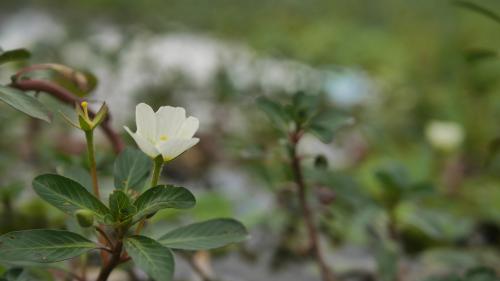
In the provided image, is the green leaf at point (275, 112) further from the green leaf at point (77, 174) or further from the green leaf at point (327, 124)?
the green leaf at point (77, 174)

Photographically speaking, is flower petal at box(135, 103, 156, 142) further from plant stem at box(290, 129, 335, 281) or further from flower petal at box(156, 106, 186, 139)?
plant stem at box(290, 129, 335, 281)

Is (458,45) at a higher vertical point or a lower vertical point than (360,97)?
higher

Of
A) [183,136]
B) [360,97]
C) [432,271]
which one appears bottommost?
[432,271]

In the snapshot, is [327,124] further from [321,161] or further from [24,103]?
[24,103]

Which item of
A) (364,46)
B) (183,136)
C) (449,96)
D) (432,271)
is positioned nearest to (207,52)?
(364,46)

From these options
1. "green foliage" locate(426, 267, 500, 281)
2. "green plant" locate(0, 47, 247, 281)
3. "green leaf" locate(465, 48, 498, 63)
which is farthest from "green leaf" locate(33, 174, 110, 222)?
"green leaf" locate(465, 48, 498, 63)

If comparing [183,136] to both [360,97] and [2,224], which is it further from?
[360,97]

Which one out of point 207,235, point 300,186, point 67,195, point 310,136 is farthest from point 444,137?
point 67,195

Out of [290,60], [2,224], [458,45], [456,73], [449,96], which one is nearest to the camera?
[2,224]
